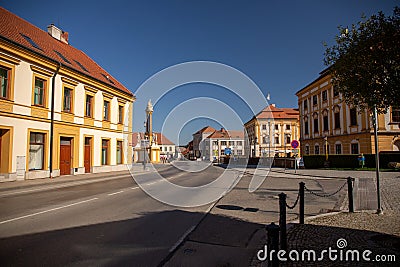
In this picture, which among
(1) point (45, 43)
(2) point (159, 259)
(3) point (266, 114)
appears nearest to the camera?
(2) point (159, 259)

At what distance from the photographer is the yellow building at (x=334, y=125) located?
29.7 meters

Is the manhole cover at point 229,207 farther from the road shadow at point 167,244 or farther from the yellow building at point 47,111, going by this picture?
the yellow building at point 47,111

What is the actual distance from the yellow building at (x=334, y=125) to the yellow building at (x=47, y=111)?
21.8m

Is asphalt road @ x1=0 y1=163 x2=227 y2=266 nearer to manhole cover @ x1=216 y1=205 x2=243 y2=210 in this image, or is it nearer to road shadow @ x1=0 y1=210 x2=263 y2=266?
road shadow @ x1=0 y1=210 x2=263 y2=266

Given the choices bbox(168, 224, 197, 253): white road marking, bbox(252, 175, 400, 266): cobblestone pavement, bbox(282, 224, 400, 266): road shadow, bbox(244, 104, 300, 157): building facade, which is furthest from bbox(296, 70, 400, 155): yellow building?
bbox(168, 224, 197, 253): white road marking

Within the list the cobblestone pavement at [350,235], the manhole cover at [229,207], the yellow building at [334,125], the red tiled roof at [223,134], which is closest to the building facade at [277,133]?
the red tiled roof at [223,134]

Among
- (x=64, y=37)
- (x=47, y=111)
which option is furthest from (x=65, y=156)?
(x=64, y=37)

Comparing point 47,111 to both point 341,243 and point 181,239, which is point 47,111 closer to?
point 181,239

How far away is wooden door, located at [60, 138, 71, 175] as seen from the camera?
21025mm

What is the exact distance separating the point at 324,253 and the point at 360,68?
11.3 ft

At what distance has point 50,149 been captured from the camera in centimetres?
1942

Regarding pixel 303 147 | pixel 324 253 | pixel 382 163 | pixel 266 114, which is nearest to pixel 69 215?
pixel 324 253

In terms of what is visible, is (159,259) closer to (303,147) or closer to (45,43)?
(45,43)

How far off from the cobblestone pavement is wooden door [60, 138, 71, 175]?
19.2 m
